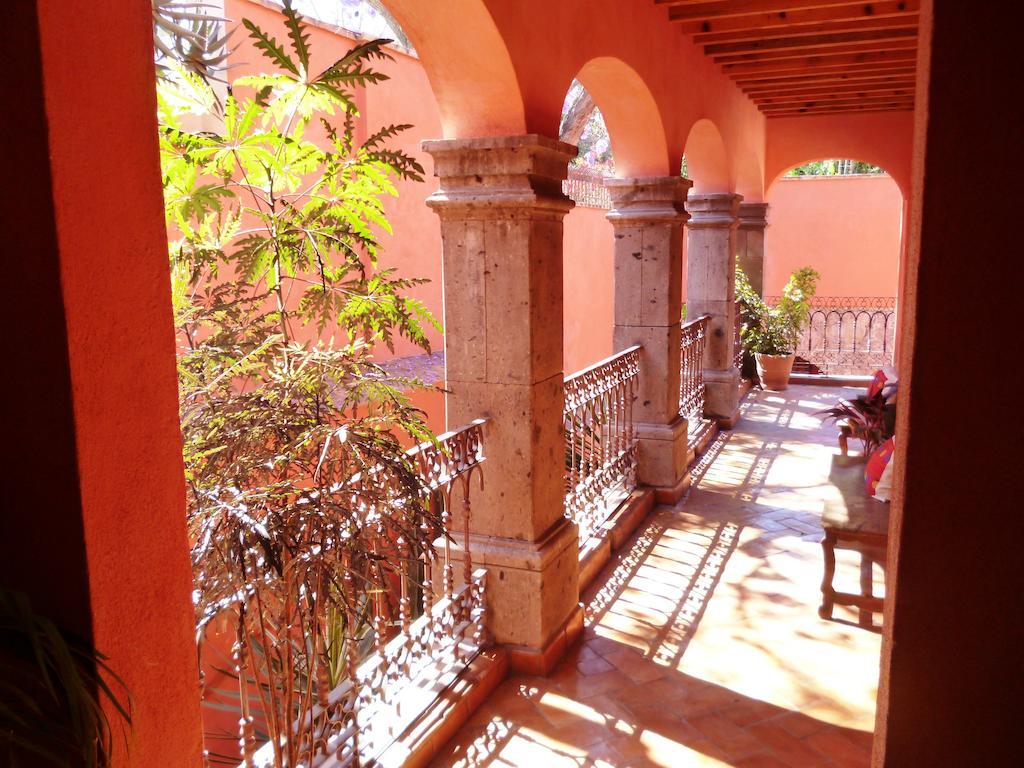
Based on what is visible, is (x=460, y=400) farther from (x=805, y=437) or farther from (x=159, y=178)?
A: (x=805, y=437)

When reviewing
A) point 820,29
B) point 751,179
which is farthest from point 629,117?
point 751,179

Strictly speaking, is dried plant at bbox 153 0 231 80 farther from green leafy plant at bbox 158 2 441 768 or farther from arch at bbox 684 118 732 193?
arch at bbox 684 118 732 193

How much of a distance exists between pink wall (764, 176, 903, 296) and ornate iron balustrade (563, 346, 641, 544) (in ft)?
39.8

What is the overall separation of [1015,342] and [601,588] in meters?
3.72

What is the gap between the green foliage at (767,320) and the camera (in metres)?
10.4

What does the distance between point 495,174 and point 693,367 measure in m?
4.95

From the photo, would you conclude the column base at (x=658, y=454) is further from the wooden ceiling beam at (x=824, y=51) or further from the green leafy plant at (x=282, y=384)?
the green leafy plant at (x=282, y=384)

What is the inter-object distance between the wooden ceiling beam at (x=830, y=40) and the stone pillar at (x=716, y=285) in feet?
6.19

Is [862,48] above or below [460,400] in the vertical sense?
above

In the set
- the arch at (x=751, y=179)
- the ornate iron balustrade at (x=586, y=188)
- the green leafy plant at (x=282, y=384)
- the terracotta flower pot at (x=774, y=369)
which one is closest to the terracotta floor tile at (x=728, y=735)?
the green leafy plant at (x=282, y=384)

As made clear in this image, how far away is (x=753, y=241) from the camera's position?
10727 mm

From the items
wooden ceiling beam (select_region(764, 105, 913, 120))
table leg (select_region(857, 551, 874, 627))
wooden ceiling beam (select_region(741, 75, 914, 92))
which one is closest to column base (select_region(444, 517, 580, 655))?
table leg (select_region(857, 551, 874, 627))

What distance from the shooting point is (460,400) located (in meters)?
3.68

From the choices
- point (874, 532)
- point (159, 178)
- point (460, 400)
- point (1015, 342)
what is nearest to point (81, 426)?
point (159, 178)
